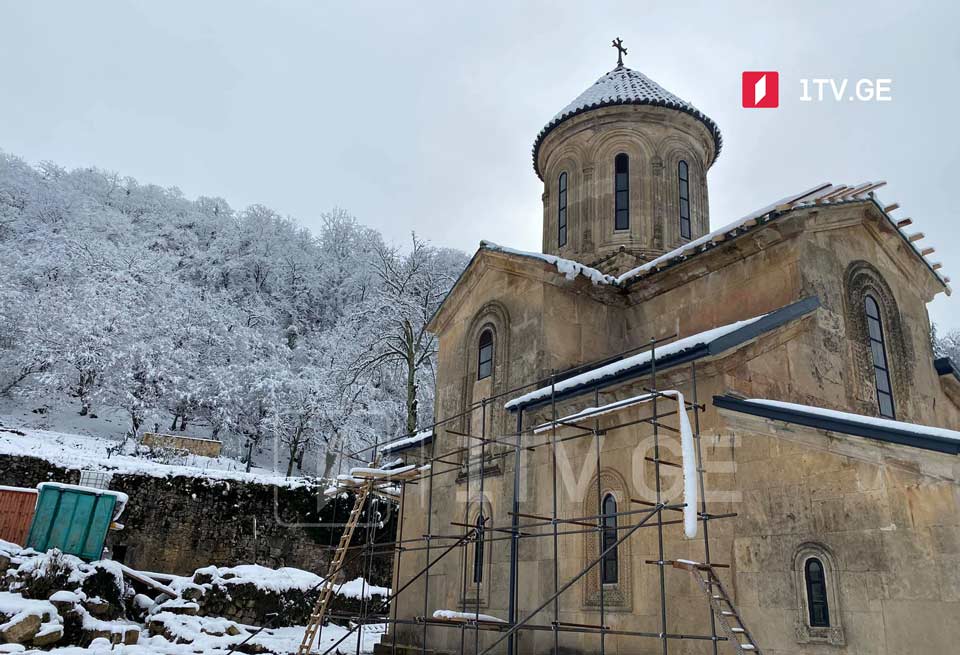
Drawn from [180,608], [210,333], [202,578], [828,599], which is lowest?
[180,608]

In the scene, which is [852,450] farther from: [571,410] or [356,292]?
[356,292]

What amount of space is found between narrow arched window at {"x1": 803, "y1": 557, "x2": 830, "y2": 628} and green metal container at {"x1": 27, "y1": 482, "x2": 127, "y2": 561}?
43.1 ft

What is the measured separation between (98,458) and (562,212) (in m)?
14.2

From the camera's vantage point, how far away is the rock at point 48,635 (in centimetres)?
1080

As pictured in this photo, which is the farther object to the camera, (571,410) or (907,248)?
(907,248)

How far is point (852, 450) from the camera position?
654 centimetres

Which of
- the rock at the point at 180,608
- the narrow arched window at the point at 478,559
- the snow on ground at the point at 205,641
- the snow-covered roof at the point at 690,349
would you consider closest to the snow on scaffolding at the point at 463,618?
the narrow arched window at the point at 478,559

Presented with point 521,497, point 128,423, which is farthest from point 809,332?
point 128,423

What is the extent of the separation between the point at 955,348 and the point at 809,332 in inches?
1307

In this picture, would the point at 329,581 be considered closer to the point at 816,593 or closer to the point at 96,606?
the point at 96,606

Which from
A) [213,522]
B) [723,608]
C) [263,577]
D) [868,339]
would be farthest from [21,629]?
[868,339]

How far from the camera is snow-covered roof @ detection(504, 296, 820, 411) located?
732 cm

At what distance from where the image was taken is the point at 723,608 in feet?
23.1

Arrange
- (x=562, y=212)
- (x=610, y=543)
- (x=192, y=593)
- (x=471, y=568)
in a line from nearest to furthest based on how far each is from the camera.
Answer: (x=610, y=543) → (x=471, y=568) → (x=562, y=212) → (x=192, y=593)
